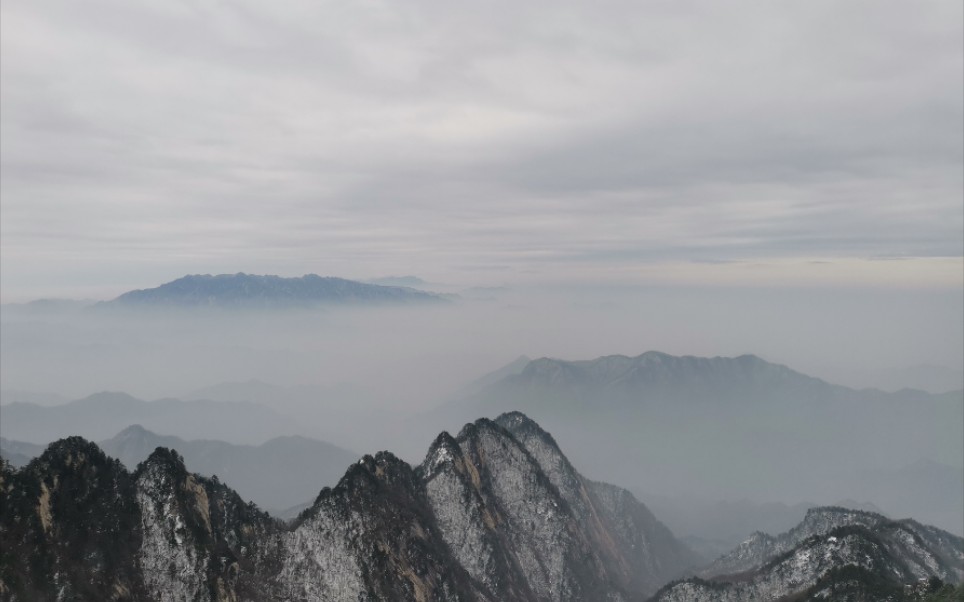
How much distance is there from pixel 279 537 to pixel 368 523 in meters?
21.2

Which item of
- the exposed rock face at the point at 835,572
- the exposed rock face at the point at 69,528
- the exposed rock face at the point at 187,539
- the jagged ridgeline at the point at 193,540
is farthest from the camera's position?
the exposed rock face at the point at 835,572

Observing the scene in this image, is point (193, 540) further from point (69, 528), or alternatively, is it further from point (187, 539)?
point (69, 528)

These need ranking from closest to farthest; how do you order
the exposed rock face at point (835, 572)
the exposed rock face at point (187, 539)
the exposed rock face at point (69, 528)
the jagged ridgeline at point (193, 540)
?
1. the exposed rock face at point (69, 528)
2. the jagged ridgeline at point (193, 540)
3. the exposed rock face at point (187, 539)
4. the exposed rock face at point (835, 572)

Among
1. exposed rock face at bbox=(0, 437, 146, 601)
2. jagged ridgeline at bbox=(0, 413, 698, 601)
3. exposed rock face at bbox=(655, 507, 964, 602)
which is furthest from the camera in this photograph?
exposed rock face at bbox=(655, 507, 964, 602)

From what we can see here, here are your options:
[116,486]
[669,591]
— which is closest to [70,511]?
[116,486]

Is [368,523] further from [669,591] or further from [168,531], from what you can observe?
[669,591]

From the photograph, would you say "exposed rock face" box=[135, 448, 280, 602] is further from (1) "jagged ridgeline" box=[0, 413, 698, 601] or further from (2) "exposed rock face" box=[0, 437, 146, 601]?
(2) "exposed rock face" box=[0, 437, 146, 601]

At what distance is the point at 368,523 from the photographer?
139 metres

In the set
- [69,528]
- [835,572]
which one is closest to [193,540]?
[69,528]

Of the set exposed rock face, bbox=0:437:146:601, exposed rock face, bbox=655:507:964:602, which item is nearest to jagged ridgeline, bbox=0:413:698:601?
exposed rock face, bbox=0:437:146:601

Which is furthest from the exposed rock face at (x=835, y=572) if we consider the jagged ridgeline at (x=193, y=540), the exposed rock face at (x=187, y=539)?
the exposed rock face at (x=187, y=539)

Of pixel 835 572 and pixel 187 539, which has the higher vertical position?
pixel 187 539

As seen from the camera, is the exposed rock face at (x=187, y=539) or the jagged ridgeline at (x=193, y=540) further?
the exposed rock face at (x=187, y=539)

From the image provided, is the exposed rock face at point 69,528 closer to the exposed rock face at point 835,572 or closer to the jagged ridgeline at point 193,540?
the jagged ridgeline at point 193,540
